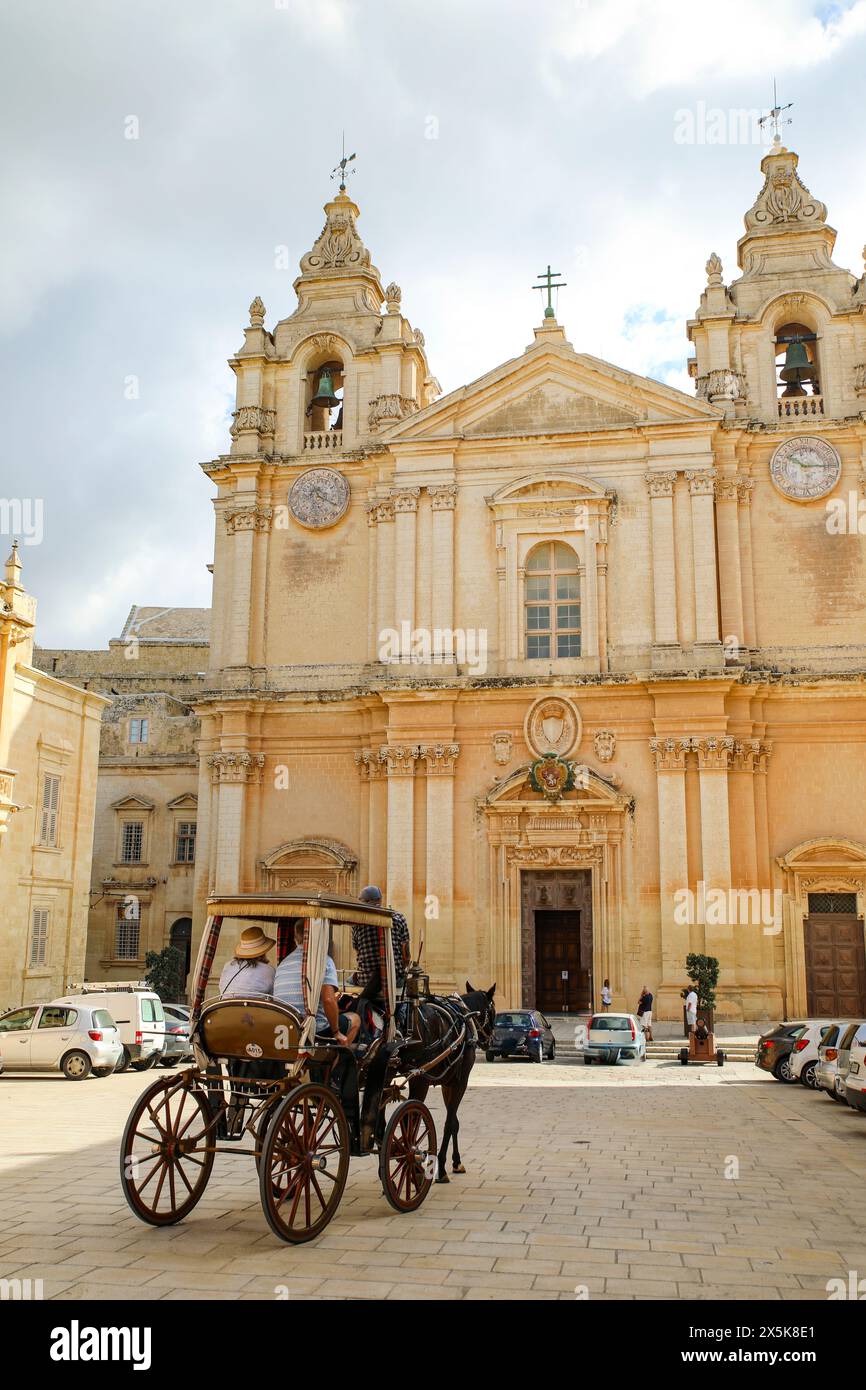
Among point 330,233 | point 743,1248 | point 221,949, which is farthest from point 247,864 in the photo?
point 743,1248

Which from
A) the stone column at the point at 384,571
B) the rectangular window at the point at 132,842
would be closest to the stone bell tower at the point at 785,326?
the stone column at the point at 384,571

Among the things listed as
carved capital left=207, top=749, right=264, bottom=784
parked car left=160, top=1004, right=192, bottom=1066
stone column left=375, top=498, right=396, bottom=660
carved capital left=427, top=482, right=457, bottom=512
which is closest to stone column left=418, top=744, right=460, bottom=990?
stone column left=375, top=498, right=396, bottom=660

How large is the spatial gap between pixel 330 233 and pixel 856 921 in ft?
82.6

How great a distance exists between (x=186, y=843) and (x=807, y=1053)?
960 inches

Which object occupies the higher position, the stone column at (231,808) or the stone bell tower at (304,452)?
the stone bell tower at (304,452)

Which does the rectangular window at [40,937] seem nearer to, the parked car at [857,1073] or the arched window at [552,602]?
the arched window at [552,602]

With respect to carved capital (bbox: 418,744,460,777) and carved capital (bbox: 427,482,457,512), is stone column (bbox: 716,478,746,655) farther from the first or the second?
carved capital (bbox: 418,744,460,777)

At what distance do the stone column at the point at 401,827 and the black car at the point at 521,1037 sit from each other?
5130 millimetres

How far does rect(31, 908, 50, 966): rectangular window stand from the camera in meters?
29.3

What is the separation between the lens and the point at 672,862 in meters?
27.5

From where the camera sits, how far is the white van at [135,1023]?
2228 centimetres

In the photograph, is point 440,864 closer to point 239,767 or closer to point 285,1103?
point 239,767

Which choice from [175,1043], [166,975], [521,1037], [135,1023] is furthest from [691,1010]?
[166,975]
